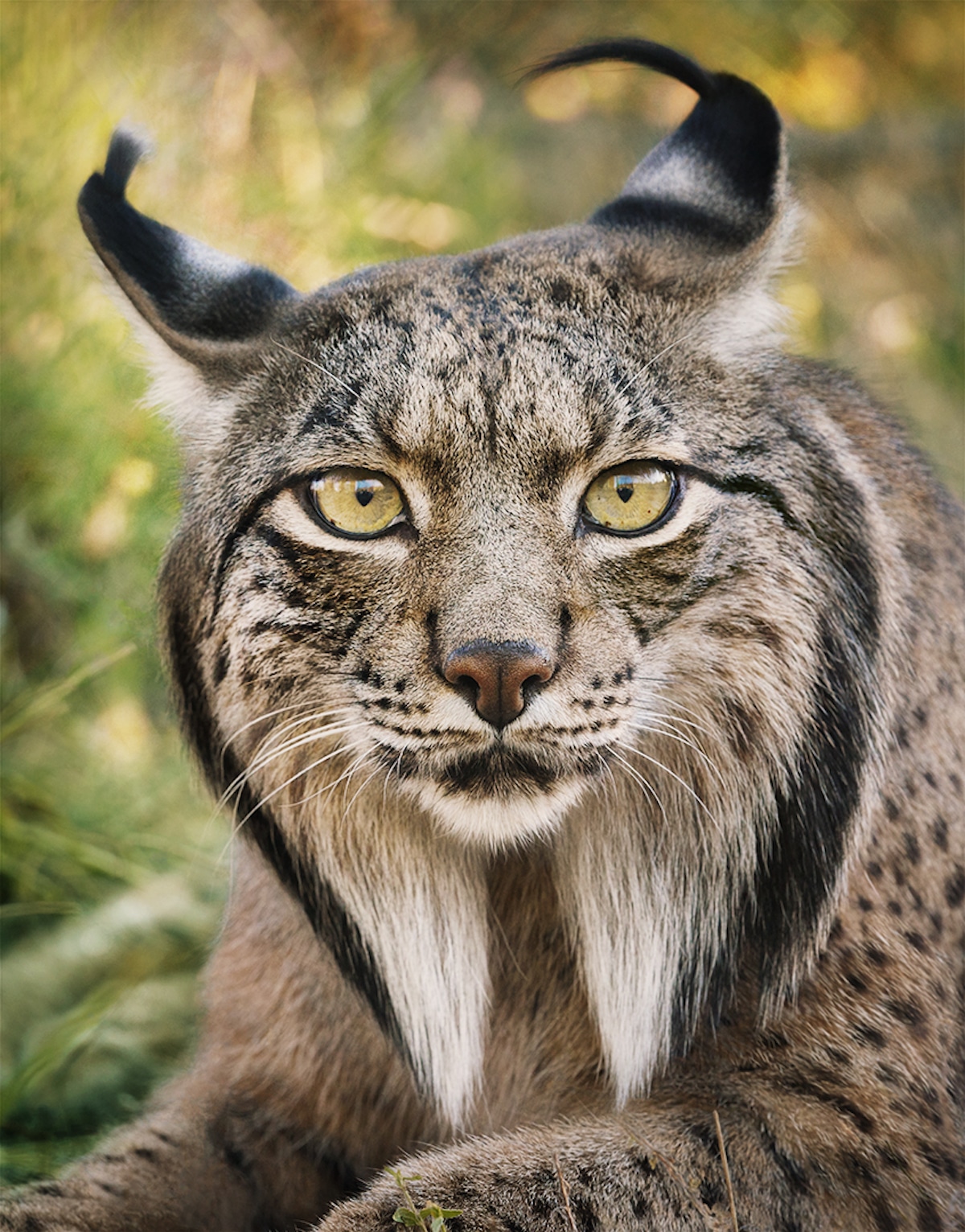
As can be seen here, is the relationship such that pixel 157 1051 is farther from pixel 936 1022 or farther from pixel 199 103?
pixel 199 103

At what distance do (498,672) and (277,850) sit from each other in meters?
1.04

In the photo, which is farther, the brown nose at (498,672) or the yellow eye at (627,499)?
the yellow eye at (627,499)

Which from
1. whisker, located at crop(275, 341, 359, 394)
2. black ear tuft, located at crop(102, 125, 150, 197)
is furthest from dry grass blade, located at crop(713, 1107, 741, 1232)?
black ear tuft, located at crop(102, 125, 150, 197)

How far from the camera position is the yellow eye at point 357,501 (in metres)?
2.93

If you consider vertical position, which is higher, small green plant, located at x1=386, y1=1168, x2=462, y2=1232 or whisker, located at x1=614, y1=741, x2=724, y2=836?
whisker, located at x1=614, y1=741, x2=724, y2=836

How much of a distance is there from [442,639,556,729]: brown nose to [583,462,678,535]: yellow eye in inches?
14.6

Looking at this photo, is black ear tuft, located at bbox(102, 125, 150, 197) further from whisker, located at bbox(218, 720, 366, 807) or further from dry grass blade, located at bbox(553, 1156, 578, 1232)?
dry grass blade, located at bbox(553, 1156, 578, 1232)

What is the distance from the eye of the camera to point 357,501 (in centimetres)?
295

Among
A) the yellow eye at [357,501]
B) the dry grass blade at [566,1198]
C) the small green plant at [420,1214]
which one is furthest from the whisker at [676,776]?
the small green plant at [420,1214]

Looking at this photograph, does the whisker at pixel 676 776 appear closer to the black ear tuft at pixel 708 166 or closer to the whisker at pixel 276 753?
the whisker at pixel 276 753

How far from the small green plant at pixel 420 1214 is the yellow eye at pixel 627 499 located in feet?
4.17

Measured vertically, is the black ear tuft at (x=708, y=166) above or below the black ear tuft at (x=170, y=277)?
above

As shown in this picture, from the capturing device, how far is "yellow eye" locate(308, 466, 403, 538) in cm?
293

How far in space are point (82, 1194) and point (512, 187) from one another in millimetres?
7288
